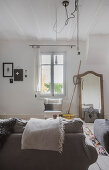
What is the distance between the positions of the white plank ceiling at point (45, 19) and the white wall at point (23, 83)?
41 centimetres

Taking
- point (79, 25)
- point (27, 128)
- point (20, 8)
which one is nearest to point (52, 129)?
point (27, 128)

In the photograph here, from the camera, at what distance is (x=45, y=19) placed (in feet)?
11.2

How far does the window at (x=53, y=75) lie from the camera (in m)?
5.00

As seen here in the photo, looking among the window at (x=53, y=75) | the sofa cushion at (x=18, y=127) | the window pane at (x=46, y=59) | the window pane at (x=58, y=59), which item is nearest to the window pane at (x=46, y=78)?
the window at (x=53, y=75)

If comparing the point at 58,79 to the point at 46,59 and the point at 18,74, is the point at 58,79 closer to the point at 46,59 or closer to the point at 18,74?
the point at 46,59

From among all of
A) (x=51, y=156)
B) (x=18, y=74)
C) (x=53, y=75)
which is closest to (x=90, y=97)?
(x=53, y=75)

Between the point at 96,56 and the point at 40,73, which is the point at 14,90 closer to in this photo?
the point at 40,73

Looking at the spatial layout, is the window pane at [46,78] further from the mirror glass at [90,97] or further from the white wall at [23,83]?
the mirror glass at [90,97]

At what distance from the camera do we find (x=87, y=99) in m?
4.75

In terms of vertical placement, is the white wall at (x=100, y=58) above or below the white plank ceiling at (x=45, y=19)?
below

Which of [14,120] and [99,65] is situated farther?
[99,65]

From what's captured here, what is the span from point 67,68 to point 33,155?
3.74 metres

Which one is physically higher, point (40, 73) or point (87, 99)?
point (40, 73)

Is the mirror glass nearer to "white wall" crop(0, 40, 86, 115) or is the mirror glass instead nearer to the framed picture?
"white wall" crop(0, 40, 86, 115)
